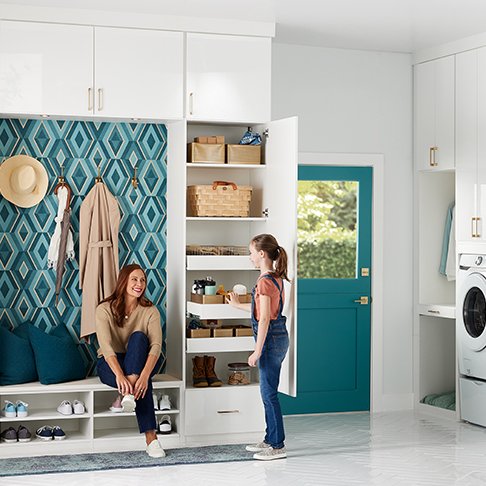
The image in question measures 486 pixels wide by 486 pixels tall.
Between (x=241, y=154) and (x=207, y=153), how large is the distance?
0.22 meters

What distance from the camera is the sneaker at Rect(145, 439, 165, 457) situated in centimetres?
544

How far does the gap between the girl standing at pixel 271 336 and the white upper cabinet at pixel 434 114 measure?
6.18 feet

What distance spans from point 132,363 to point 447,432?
7.33ft

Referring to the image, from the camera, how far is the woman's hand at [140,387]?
5430 millimetres

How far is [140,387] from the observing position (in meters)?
5.44

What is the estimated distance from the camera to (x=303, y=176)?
6836 mm

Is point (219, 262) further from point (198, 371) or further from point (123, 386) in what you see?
point (123, 386)

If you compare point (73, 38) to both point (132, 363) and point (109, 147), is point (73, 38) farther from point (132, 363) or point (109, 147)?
→ point (132, 363)

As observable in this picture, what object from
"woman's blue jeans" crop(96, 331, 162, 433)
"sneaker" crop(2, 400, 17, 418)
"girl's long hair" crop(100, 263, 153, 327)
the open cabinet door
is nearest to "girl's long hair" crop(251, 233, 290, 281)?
the open cabinet door

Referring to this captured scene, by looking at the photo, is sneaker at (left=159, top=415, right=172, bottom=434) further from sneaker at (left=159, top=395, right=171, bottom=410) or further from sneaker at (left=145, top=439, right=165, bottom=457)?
sneaker at (left=145, top=439, right=165, bottom=457)

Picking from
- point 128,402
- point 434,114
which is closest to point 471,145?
point 434,114

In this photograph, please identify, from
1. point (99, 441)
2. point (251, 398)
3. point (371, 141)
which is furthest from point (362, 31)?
point (99, 441)

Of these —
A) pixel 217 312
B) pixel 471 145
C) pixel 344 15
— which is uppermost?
pixel 344 15

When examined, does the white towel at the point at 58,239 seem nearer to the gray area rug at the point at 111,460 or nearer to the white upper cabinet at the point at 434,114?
the gray area rug at the point at 111,460
